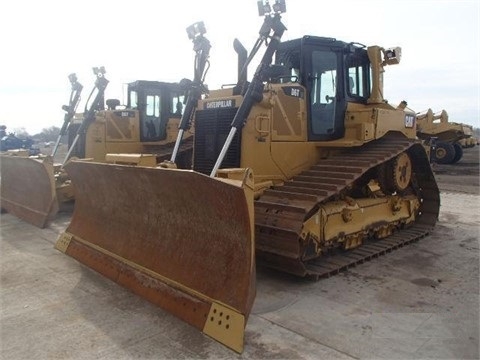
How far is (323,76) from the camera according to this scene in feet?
21.1

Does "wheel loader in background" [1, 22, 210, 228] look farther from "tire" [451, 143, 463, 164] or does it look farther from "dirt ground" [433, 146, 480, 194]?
"tire" [451, 143, 463, 164]

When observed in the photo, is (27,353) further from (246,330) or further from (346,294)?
(346,294)

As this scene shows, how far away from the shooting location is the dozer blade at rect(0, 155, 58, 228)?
7.90 m

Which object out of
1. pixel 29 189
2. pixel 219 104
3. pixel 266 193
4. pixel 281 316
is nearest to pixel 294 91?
pixel 219 104

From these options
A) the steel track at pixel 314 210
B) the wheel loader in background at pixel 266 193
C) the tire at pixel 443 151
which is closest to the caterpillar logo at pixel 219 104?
the wheel loader in background at pixel 266 193

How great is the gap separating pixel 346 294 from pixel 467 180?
44.1ft

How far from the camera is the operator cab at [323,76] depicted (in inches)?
247

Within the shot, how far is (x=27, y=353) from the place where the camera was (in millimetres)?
3385

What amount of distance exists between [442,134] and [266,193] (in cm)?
1803

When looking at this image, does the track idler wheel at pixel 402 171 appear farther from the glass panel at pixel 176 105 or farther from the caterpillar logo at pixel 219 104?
the glass panel at pixel 176 105

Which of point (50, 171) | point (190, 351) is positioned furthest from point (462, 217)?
point (50, 171)

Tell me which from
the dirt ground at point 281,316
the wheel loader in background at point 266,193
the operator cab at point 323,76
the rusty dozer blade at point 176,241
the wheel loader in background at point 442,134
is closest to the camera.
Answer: the dirt ground at point 281,316

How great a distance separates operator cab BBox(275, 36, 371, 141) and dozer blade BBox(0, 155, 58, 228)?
4.63 metres

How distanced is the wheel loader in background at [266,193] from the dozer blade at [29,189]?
2064 mm
